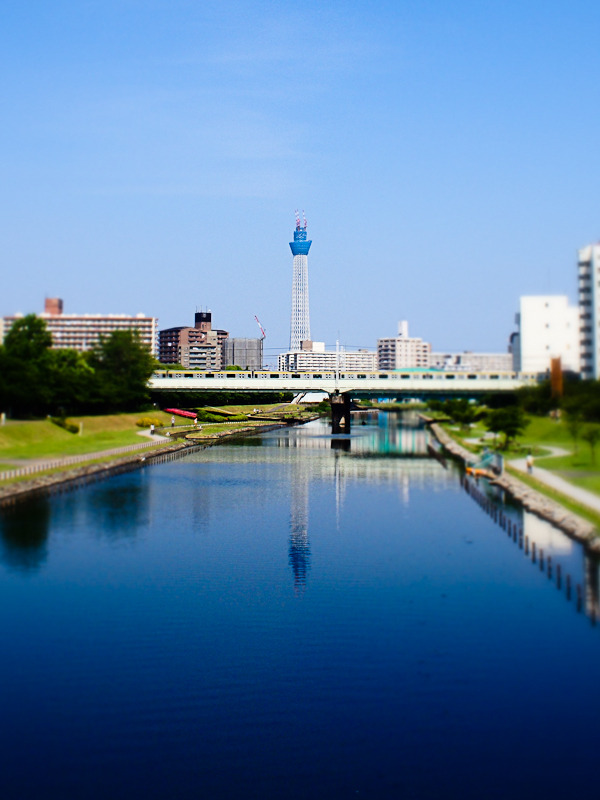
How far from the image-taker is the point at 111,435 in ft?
208

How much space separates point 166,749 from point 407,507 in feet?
80.6

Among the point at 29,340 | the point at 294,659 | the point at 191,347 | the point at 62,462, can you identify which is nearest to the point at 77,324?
the point at 191,347

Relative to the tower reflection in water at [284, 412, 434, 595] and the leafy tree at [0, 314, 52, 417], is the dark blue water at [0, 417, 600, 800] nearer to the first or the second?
the tower reflection in water at [284, 412, 434, 595]

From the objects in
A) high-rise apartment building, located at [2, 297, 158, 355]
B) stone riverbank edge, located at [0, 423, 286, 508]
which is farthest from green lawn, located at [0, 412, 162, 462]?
high-rise apartment building, located at [2, 297, 158, 355]

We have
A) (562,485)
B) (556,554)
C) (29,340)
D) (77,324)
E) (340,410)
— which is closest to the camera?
(556,554)

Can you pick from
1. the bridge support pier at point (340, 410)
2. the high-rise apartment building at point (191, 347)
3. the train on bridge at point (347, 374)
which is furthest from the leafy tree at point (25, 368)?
the high-rise apartment building at point (191, 347)

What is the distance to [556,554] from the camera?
978 inches

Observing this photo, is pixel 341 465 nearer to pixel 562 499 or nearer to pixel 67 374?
pixel 67 374

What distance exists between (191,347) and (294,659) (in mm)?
165042

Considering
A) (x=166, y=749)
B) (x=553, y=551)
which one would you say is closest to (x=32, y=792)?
(x=166, y=749)

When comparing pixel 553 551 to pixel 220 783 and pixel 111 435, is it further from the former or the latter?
pixel 111 435

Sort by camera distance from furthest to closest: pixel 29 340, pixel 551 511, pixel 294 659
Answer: pixel 29 340 < pixel 551 511 < pixel 294 659

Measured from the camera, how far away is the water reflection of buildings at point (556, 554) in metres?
20.8

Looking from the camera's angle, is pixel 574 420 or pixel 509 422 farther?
pixel 509 422
